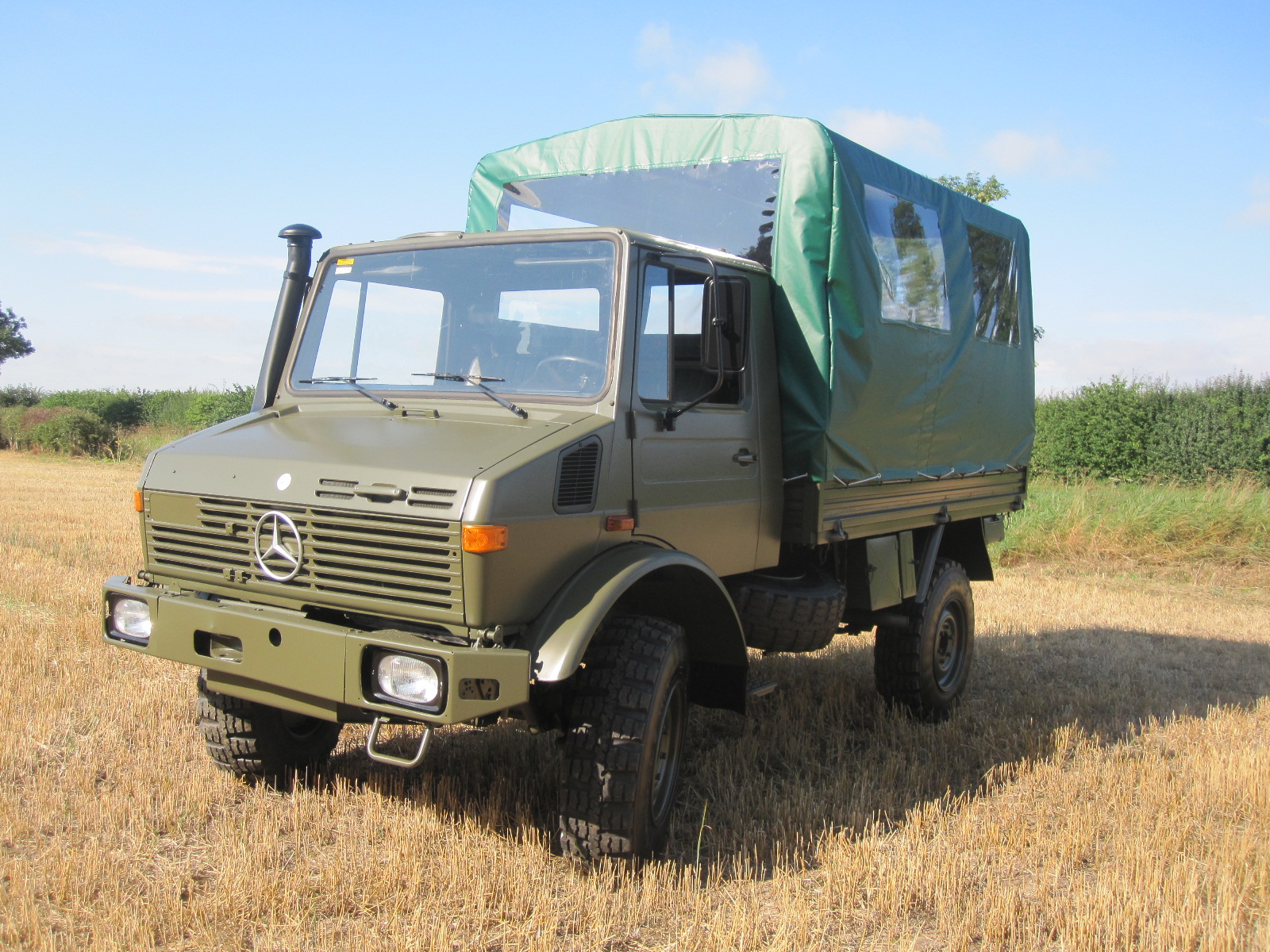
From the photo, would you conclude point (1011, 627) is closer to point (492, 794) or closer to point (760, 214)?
point (760, 214)

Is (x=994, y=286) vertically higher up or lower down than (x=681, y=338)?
higher up

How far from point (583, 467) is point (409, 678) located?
3.13 feet

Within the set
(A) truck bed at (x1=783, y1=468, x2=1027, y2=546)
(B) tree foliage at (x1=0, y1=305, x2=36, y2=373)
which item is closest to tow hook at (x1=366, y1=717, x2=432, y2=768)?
(A) truck bed at (x1=783, y1=468, x2=1027, y2=546)

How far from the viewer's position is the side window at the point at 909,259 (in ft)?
17.7

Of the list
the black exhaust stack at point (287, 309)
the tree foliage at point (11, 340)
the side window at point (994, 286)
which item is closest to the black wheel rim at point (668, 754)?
the black exhaust stack at point (287, 309)

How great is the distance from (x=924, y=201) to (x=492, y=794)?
13.2ft

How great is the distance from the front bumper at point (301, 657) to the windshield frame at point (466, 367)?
1035 millimetres

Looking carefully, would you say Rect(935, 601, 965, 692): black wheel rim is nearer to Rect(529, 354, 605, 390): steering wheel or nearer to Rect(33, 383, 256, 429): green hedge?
Rect(529, 354, 605, 390): steering wheel

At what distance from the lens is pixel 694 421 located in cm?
430

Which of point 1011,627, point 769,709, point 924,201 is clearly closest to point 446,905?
point 769,709

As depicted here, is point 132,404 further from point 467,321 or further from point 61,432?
point 467,321

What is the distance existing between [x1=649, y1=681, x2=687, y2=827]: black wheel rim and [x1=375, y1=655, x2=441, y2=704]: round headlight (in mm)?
1033

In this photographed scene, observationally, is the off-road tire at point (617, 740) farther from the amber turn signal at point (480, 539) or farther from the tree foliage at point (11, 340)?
the tree foliage at point (11, 340)

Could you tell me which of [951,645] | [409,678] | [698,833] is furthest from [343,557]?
[951,645]
